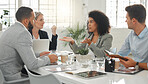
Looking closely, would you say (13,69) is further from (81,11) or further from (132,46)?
(81,11)

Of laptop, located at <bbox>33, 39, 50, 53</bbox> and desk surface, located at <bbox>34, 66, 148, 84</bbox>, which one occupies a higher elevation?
laptop, located at <bbox>33, 39, 50, 53</bbox>

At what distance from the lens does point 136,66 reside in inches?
70.0

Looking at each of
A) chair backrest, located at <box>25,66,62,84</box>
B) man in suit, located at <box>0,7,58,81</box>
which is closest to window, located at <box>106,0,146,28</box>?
man in suit, located at <box>0,7,58,81</box>

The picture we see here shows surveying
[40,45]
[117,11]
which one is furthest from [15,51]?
[117,11]

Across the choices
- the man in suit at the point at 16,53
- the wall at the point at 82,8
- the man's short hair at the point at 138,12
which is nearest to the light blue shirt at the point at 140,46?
the man's short hair at the point at 138,12

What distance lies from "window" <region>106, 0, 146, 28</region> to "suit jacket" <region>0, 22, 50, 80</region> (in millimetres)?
4828

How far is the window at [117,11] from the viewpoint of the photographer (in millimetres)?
6480

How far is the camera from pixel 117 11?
258 inches

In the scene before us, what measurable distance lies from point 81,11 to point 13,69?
4.26m

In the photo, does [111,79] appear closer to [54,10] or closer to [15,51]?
[15,51]

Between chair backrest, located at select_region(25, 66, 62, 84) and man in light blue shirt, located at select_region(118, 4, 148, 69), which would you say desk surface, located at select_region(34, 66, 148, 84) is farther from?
man in light blue shirt, located at select_region(118, 4, 148, 69)

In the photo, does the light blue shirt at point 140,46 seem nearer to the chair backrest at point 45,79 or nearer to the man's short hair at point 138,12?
the man's short hair at point 138,12

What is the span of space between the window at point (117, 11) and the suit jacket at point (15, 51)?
4.83 metres

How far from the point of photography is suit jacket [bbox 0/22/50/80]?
1910mm
